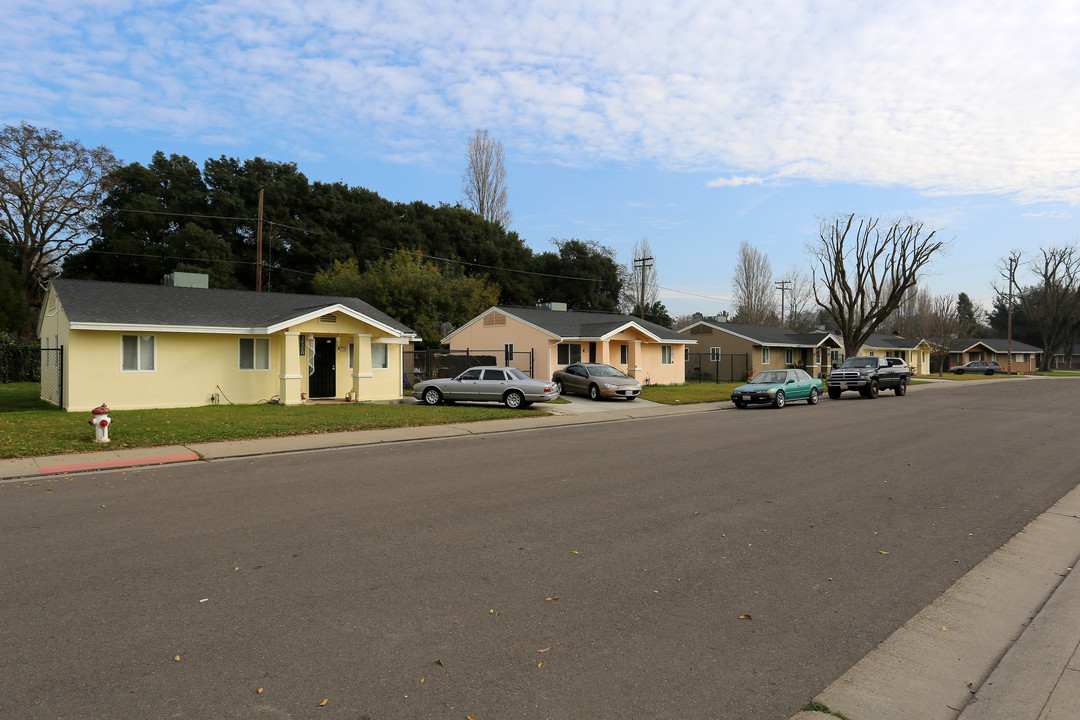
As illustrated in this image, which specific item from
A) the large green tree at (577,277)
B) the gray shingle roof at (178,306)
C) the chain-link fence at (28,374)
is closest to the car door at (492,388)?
the gray shingle roof at (178,306)

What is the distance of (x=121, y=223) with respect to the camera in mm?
49344

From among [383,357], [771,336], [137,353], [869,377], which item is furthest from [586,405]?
[771,336]

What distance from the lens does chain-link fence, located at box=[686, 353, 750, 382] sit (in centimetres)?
4894

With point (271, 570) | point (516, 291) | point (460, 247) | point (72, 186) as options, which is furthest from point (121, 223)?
point (271, 570)

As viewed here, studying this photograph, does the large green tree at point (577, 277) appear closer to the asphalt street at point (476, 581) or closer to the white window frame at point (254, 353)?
the white window frame at point (254, 353)

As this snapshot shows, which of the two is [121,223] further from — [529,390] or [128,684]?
[128,684]

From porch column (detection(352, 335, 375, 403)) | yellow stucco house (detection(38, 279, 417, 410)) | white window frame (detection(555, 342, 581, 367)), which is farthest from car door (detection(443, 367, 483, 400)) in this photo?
white window frame (detection(555, 342, 581, 367))

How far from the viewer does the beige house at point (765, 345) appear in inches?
1930

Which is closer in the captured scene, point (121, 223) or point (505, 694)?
point (505, 694)

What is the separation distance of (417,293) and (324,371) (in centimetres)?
1781

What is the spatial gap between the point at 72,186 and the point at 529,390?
4037 centimetres

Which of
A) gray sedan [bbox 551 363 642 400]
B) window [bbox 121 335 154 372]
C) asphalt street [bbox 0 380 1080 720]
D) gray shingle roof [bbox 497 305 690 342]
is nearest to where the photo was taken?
asphalt street [bbox 0 380 1080 720]

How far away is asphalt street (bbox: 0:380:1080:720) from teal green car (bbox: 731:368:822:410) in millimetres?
13824

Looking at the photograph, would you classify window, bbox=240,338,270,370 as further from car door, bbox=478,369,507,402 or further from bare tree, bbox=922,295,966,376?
bare tree, bbox=922,295,966,376
